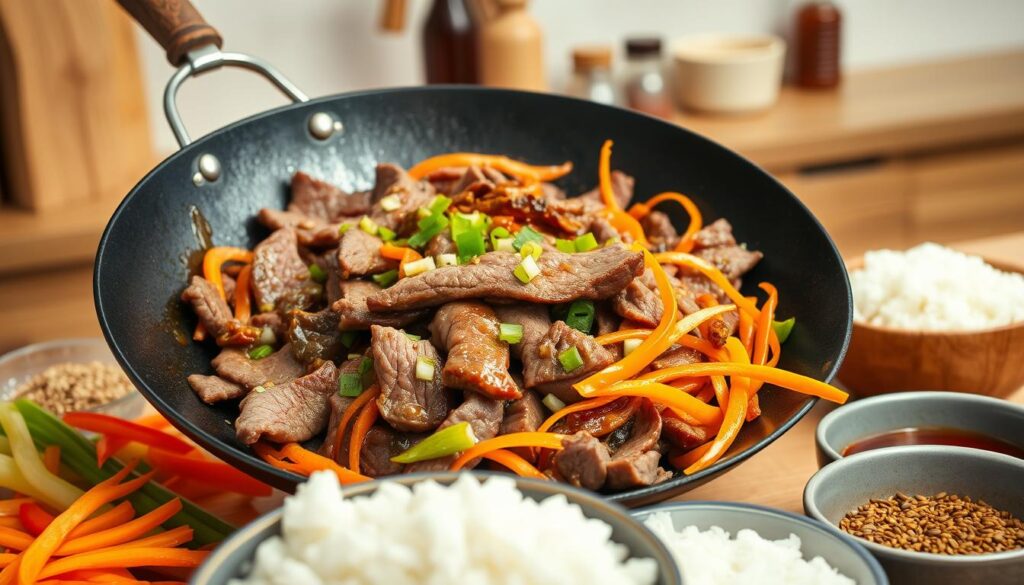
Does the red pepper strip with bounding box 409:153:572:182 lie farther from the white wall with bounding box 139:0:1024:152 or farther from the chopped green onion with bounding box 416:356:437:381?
the white wall with bounding box 139:0:1024:152

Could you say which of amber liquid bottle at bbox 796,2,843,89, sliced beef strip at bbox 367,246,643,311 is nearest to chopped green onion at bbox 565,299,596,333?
sliced beef strip at bbox 367,246,643,311

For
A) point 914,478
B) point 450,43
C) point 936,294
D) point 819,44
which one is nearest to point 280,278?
point 914,478

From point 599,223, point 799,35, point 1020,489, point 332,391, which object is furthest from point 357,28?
point 1020,489

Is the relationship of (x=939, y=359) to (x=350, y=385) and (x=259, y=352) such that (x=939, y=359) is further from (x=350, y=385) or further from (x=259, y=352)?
(x=259, y=352)

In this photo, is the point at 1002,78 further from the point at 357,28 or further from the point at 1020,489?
the point at 1020,489

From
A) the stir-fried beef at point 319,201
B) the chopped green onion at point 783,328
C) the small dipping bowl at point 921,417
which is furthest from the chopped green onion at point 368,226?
the small dipping bowl at point 921,417

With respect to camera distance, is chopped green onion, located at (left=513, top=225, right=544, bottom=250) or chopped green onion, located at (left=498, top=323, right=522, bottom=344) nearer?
chopped green onion, located at (left=498, top=323, right=522, bottom=344)

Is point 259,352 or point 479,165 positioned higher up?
point 479,165
